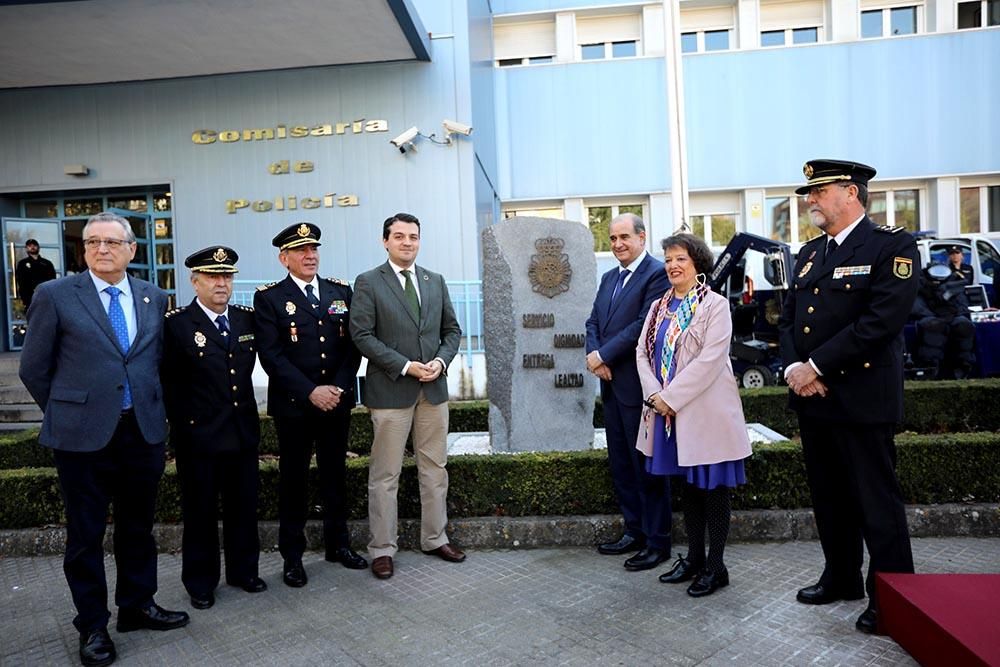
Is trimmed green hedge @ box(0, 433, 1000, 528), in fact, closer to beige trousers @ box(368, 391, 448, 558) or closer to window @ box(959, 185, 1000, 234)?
beige trousers @ box(368, 391, 448, 558)

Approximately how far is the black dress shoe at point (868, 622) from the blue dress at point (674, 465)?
806mm

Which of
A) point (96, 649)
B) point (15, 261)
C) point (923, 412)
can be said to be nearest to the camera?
point (96, 649)

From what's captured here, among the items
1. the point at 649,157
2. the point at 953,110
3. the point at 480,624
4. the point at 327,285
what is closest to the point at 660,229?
the point at 649,157

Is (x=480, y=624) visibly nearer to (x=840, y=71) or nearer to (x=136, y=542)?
(x=136, y=542)

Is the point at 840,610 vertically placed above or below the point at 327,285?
below

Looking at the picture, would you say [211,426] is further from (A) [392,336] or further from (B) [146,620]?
(A) [392,336]

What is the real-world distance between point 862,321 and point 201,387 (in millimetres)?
3398

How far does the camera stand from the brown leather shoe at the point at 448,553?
444 cm

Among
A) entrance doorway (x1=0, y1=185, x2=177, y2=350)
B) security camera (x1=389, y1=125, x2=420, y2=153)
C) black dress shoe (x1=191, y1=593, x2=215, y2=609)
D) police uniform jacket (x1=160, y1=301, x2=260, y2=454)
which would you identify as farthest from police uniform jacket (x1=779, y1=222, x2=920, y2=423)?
entrance doorway (x1=0, y1=185, x2=177, y2=350)

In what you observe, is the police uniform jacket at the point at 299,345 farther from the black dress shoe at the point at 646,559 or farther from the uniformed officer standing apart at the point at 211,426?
the black dress shoe at the point at 646,559

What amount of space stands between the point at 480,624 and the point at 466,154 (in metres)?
9.77

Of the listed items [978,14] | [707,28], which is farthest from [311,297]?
[978,14]

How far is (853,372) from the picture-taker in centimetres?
337

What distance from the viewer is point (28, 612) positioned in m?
3.88
